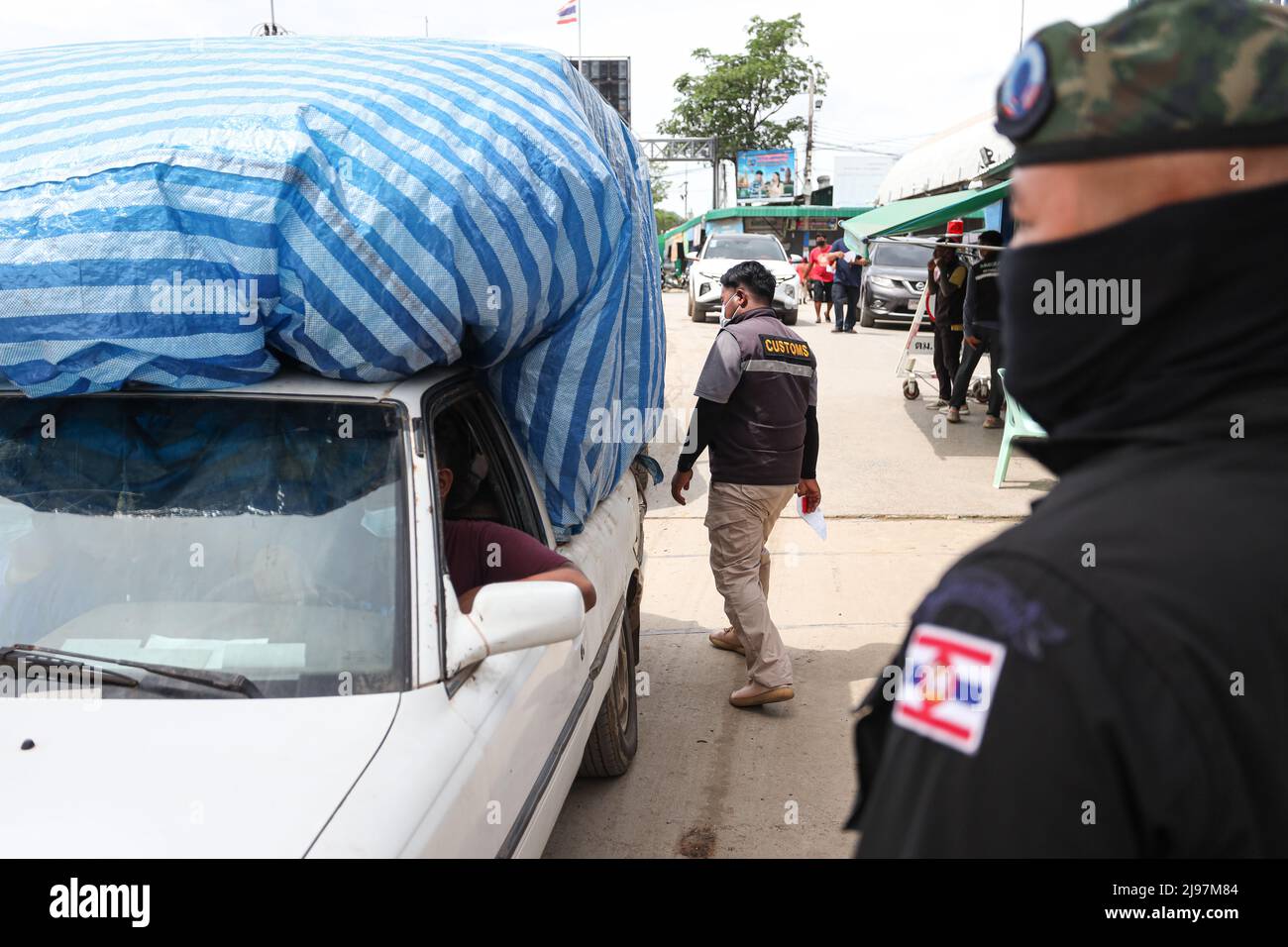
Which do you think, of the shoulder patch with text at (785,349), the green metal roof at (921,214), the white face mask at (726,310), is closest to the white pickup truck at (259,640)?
the shoulder patch with text at (785,349)

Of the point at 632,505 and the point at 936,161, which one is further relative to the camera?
the point at 936,161

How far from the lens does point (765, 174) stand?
57.9m

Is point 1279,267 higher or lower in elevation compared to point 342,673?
higher

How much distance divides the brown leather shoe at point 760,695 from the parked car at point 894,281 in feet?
52.6

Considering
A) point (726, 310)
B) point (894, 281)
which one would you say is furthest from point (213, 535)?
point (894, 281)

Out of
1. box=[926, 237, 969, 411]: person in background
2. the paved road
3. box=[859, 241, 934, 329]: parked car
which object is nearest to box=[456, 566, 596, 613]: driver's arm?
the paved road

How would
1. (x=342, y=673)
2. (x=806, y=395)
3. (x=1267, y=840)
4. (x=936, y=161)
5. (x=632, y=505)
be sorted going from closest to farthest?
(x=1267, y=840) < (x=342, y=673) < (x=632, y=505) < (x=806, y=395) < (x=936, y=161)

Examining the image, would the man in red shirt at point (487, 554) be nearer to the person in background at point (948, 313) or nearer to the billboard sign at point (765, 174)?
the person in background at point (948, 313)

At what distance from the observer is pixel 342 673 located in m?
2.34

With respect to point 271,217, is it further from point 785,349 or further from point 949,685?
point 785,349

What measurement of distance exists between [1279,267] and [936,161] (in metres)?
25.1
